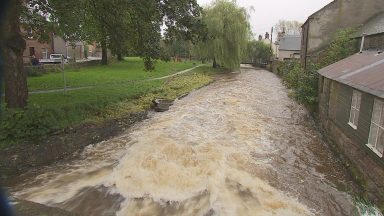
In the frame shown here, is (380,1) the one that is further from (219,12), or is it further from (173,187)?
(173,187)

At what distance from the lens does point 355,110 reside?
39.0 feet

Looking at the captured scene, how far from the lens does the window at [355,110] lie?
11.7m

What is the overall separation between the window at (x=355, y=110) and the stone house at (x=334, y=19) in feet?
55.9

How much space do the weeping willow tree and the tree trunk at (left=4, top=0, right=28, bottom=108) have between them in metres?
28.5

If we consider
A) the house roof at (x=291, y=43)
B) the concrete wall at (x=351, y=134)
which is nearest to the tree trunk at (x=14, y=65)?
the concrete wall at (x=351, y=134)

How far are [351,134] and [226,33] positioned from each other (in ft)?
102

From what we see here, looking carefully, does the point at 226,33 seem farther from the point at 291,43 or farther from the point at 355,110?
the point at 355,110

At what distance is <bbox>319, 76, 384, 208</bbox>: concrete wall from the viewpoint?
9126 millimetres

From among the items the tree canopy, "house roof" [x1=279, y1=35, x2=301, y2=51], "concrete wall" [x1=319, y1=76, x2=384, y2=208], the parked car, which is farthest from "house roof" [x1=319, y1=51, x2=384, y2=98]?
"house roof" [x1=279, y1=35, x2=301, y2=51]

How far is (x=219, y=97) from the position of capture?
944 inches

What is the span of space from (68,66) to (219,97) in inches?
710

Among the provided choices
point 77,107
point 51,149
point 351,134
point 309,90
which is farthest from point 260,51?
point 51,149

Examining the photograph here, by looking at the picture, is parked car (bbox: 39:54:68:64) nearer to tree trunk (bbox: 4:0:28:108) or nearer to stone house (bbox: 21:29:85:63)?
stone house (bbox: 21:29:85:63)

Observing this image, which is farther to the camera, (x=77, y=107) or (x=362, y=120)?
(x=77, y=107)
